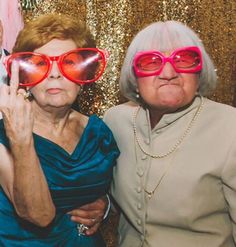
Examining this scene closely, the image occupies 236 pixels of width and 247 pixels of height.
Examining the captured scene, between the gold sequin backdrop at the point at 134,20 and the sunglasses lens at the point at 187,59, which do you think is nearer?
the sunglasses lens at the point at 187,59

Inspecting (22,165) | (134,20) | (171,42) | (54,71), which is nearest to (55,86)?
(54,71)

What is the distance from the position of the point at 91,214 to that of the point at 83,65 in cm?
53

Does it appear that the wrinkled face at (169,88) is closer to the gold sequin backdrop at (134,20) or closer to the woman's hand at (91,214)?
the woman's hand at (91,214)

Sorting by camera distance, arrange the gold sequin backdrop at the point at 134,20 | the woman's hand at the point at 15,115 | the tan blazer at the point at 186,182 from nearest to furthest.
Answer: the woman's hand at the point at 15,115 < the tan blazer at the point at 186,182 < the gold sequin backdrop at the point at 134,20

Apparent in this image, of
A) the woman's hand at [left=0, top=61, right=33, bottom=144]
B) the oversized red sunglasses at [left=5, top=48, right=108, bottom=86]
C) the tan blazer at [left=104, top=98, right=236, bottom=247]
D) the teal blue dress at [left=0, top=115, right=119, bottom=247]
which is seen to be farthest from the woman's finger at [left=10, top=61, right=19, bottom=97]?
the tan blazer at [left=104, top=98, right=236, bottom=247]

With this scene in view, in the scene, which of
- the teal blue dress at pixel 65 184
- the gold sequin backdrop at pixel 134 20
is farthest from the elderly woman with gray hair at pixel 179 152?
the gold sequin backdrop at pixel 134 20

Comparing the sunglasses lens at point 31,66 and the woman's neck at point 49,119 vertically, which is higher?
the sunglasses lens at point 31,66

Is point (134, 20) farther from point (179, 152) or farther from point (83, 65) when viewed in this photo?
point (179, 152)

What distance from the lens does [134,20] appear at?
2078 millimetres

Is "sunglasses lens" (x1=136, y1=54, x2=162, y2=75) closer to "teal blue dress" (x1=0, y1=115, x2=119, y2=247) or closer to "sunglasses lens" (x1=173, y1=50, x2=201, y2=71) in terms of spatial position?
"sunglasses lens" (x1=173, y1=50, x2=201, y2=71)

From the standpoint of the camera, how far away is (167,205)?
143cm

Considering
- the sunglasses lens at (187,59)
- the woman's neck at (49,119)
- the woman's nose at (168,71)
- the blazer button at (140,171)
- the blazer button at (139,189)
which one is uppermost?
the sunglasses lens at (187,59)

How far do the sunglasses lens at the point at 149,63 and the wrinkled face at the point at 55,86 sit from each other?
226 mm

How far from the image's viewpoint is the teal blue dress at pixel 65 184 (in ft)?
4.69
